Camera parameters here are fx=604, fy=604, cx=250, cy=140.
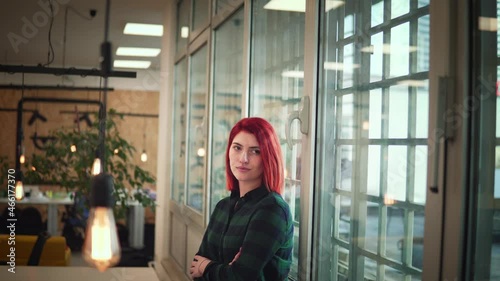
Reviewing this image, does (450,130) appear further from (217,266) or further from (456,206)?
(217,266)

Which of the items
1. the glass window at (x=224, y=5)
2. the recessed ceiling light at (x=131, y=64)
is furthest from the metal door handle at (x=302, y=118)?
the recessed ceiling light at (x=131, y=64)

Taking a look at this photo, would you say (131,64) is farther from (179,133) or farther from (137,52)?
(179,133)

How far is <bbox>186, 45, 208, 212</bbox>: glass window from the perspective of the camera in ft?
14.4

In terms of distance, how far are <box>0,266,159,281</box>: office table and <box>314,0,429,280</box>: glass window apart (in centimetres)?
93

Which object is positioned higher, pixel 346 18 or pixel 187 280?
pixel 346 18

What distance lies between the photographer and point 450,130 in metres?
1.45

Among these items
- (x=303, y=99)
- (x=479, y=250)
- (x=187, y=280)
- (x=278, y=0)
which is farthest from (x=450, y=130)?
(x=187, y=280)

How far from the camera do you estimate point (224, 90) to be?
151 inches

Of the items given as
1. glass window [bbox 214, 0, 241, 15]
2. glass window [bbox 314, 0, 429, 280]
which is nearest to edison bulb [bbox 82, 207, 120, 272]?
glass window [bbox 314, 0, 429, 280]

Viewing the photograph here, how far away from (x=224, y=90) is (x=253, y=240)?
197 cm

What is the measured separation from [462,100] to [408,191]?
35cm

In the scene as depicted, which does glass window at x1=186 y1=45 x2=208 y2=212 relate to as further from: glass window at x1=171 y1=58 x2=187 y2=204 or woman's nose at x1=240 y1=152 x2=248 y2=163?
woman's nose at x1=240 y1=152 x2=248 y2=163

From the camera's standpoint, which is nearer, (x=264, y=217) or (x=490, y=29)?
(x=490, y=29)

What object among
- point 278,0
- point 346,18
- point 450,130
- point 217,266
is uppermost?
point 278,0
